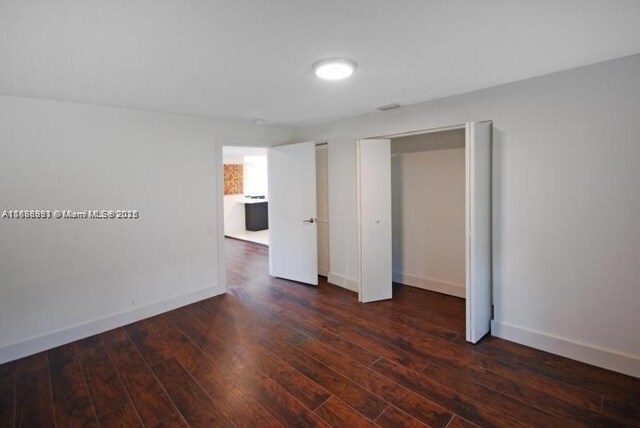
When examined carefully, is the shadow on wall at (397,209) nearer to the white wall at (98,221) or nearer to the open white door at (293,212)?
the open white door at (293,212)

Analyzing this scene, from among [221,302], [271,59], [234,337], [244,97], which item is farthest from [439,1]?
[221,302]

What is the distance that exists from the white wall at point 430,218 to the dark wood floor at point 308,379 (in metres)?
0.72

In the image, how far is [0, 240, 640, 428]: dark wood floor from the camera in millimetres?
1971

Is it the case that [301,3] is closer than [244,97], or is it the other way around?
[301,3]

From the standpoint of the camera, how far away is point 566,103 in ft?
8.07

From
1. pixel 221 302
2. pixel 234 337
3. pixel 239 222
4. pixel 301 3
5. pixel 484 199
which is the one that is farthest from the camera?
pixel 239 222

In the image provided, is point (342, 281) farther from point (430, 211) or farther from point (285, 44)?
point (285, 44)

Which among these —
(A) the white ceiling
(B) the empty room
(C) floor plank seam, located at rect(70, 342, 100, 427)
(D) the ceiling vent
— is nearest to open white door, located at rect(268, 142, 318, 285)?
(B) the empty room

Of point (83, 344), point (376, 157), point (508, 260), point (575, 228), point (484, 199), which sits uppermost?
point (376, 157)

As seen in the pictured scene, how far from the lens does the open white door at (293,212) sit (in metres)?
4.37

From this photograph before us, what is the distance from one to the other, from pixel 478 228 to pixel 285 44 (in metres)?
2.12

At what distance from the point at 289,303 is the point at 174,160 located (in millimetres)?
2159

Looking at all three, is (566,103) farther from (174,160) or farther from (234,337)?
(174,160)

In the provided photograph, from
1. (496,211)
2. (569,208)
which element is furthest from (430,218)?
(569,208)
